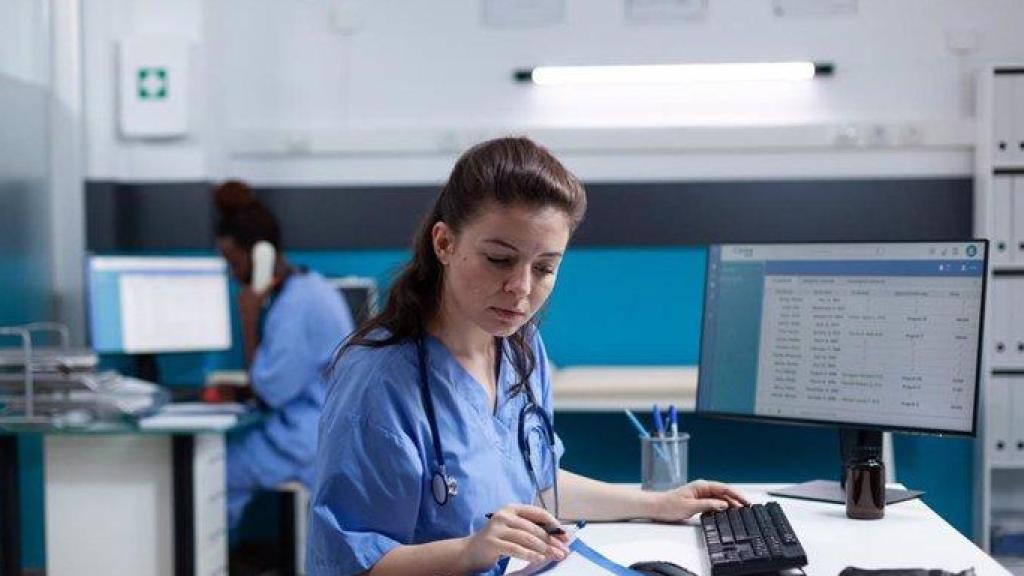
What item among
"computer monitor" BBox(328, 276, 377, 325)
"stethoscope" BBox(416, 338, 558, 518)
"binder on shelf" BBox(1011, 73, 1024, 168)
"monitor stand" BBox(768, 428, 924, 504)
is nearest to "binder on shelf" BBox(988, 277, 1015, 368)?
"binder on shelf" BBox(1011, 73, 1024, 168)

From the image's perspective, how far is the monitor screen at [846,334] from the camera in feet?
6.21

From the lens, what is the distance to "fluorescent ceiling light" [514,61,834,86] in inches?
169

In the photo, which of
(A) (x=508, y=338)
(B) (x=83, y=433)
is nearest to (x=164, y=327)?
(B) (x=83, y=433)

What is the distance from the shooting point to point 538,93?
4391mm

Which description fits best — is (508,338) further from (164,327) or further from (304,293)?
(164,327)

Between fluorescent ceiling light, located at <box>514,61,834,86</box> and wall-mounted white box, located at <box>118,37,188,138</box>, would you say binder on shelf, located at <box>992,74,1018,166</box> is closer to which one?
fluorescent ceiling light, located at <box>514,61,834,86</box>

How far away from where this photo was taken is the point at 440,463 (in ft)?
5.24

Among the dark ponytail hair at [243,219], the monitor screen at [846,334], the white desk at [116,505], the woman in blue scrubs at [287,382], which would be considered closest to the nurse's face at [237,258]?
the dark ponytail hair at [243,219]

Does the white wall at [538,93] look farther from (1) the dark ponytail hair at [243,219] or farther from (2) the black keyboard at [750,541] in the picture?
(2) the black keyboard at [750,541]

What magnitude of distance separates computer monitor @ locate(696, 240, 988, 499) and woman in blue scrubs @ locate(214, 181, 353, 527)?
→ 1911 mm

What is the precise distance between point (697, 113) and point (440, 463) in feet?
9.72

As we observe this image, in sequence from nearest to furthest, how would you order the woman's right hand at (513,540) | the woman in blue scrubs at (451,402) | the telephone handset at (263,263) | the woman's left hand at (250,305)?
the woman's right hand at (513,540) < the woman in blue scrubs at (451,402) < the telephone handset at (263,263) < the woman's left hand at (250,305)

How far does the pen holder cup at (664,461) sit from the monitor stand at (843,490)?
0.16 meters

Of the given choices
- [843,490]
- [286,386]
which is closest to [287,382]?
[286,386]
